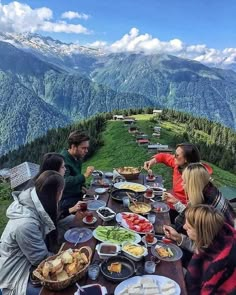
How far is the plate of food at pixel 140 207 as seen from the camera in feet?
22.9

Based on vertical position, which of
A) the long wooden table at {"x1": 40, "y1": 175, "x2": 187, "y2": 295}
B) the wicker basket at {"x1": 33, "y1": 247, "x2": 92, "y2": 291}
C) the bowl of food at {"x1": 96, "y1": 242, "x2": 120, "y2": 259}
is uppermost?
the wicker basket at {"x1": 33, "y1": 247, "x2": 92, "y2": 291}

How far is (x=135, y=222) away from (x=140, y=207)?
0.82m

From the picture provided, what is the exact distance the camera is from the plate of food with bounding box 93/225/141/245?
5.70 metres

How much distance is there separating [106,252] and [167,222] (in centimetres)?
185

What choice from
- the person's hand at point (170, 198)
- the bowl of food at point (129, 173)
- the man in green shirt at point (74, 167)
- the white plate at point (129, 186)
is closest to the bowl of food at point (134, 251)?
the person's hand at point (170, 198)

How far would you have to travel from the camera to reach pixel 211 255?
184 inches

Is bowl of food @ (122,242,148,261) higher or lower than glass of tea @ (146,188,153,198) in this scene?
higher

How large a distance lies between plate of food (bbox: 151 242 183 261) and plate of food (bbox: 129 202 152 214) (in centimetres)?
131

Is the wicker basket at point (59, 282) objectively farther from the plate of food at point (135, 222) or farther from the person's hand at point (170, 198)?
the person's hand at point (170, 198)

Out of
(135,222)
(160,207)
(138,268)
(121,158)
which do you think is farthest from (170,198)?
(121,158)

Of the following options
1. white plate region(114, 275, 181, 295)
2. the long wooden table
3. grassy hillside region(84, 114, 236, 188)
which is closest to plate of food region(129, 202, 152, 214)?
the long wooden table

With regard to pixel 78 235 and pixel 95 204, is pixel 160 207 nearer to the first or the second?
pixel 95 204

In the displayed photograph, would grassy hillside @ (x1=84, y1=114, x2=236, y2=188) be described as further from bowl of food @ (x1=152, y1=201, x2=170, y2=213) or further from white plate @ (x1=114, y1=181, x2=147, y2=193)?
bowl of food @ (x1=152, y1=201, x2=170, y2=213)

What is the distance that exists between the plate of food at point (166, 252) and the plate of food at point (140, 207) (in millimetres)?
1310
